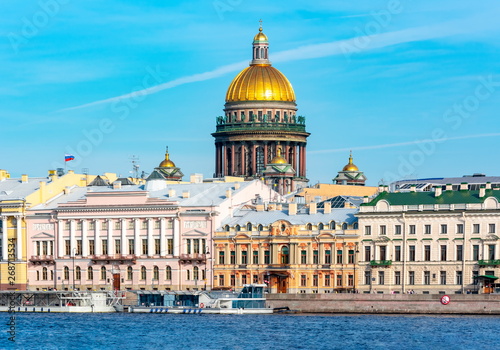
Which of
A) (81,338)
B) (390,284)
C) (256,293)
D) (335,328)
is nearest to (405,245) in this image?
(390,284)

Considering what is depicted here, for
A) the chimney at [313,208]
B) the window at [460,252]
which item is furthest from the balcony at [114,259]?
the window at [460,252]

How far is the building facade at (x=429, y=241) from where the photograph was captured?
91375 mm

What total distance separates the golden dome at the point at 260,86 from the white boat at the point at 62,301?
1606 inches

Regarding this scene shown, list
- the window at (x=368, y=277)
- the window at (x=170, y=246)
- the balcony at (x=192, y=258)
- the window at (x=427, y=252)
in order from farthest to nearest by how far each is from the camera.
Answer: the window at (x=170, y=246)
the balcony at (x=192, y=258)
the window at (x=368, y=277)
the window at (x=427, y=252)

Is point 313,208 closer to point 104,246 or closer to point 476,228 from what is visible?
point 476,228

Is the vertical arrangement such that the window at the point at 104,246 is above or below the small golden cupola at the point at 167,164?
below

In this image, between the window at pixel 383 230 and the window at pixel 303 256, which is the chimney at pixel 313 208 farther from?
the window at pixel 383 230

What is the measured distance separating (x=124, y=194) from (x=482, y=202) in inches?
969

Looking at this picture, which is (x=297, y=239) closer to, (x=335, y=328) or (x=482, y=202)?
(x=482, y=202)

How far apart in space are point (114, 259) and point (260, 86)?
3571 cm

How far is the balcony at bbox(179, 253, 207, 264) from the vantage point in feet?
333

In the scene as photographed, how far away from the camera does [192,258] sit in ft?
334

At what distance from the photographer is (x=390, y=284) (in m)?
94.0

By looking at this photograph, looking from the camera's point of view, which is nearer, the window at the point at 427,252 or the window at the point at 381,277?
the window at the point at 427,252
